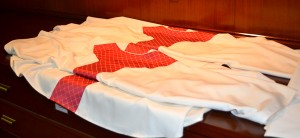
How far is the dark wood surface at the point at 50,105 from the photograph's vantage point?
2.10 ft

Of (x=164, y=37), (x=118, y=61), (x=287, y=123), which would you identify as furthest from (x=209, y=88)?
(x=164, y=37)

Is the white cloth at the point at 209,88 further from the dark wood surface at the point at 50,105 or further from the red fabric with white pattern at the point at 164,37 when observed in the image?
the red fabric with white pattern at the point at 164,37

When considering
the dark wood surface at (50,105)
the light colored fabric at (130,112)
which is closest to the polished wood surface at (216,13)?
the dark wood surface at (50,105)

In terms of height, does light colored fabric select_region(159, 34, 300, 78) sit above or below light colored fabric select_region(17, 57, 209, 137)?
above

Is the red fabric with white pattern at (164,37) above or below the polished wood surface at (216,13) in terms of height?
below

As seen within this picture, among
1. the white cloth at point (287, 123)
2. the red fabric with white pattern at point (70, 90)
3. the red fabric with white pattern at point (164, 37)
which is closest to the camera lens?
the white cloth at point (287, 123)

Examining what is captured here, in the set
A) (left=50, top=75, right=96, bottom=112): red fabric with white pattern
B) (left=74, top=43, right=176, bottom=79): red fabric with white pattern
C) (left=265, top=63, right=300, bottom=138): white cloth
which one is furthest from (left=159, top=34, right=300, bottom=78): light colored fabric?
(left=50, top=75, right=96, bottom=112): red fabric with white pattern

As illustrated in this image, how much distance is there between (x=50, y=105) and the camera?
0.99 meters

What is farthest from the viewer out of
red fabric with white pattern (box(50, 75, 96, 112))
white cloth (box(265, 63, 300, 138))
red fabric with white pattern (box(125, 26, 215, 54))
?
red fabric with white pattern (box(125, 26, 215, 54))

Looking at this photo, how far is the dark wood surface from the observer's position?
641 millimetres

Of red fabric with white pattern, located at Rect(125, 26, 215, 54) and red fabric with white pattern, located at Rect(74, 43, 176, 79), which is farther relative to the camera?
red fabric with white pattern, located at Rect(125, 26, 215, 54)

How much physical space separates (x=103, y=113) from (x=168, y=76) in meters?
0.20

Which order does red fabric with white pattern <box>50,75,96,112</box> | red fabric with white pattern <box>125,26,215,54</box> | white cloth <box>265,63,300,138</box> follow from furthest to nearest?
red fabric with white pattern <box>125,26,215,54</box>
red fabric with white pattern <box>50,75,96,112</box>
white cloth <box>265,63,300,138</box>

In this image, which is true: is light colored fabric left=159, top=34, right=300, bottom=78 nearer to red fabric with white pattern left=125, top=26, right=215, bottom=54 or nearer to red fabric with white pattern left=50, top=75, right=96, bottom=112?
red fabric with white pattern left=125, top=26, right=215, bottom=54
